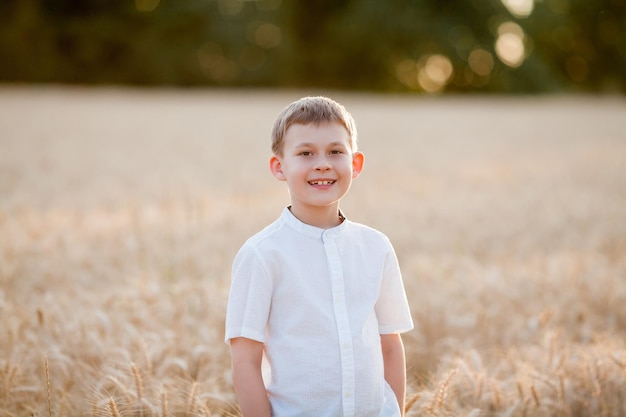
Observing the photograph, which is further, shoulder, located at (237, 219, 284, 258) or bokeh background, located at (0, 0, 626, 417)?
bokeh background, located at (0, 0, 626, 417)

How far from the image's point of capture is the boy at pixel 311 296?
1893 millimetres

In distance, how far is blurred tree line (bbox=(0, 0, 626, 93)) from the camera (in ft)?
99.3

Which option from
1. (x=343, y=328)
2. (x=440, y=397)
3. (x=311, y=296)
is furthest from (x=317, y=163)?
(x=440, y=397)

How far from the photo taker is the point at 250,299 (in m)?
1.89

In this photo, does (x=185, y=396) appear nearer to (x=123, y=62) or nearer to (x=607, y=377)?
(x=607, y=377)

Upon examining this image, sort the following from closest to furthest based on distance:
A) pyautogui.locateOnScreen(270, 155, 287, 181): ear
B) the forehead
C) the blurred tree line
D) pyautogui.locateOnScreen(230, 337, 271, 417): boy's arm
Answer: pyautogui.locateOnScreen(230, 337, 271, 417): boy's arm, the forehead, pyautogui.locateOnScreen(270, 155, 287, 181): ear, the blurred tree line

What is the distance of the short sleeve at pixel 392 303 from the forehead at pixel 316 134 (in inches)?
15.9

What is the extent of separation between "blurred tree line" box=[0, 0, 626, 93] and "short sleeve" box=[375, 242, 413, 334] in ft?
97.9


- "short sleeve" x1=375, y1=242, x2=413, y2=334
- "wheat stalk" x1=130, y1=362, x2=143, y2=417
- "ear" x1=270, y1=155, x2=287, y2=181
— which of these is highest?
"ear" x1=270, y1=155, x2=287, y2=181

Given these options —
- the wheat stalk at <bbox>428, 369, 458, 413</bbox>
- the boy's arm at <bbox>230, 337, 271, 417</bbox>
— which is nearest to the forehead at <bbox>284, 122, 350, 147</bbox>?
the boy's arm at <bbox>230, 337, 271, 417</bbox>

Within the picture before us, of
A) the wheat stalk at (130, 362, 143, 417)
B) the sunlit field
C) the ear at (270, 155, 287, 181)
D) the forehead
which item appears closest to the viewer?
the forehead

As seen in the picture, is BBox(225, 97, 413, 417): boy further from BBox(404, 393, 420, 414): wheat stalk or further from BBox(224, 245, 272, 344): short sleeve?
BBox(404, 393, 420, 414): wheat stalk

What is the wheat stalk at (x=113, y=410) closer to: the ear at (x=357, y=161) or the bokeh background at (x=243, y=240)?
the bokeh background at (x=243, y=240)

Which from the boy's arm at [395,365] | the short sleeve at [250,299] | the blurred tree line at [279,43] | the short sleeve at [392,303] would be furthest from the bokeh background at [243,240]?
the blurred tree line at [279,43]
